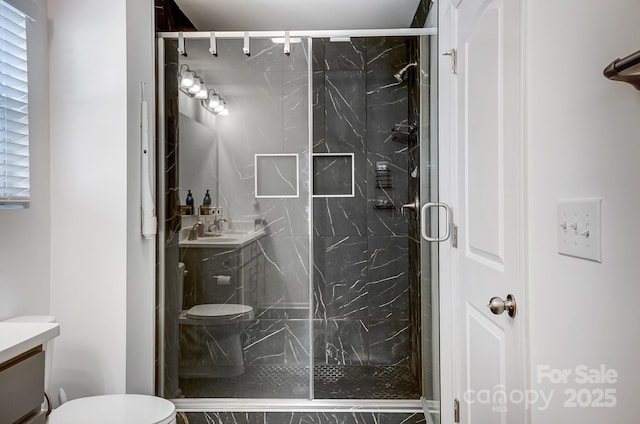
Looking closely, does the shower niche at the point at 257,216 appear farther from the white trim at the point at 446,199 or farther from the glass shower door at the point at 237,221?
the white trim at the point at 446,199

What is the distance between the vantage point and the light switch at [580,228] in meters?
0.84

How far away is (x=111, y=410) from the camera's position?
69.5 inches

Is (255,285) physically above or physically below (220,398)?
above

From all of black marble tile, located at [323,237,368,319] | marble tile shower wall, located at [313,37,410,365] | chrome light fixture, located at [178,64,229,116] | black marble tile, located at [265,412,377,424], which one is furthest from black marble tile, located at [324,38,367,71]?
black marble tile, located at [265,412,377,424]

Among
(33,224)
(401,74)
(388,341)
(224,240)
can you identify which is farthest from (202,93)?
(388,341)

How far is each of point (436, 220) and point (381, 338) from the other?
1095mm

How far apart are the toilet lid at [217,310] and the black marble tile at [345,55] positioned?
1552 millimetres

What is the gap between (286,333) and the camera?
268 cm

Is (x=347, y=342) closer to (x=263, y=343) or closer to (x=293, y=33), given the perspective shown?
(x=263, y=343)

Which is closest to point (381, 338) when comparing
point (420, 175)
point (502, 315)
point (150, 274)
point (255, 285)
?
point (255, 285)

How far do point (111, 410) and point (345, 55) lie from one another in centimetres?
228

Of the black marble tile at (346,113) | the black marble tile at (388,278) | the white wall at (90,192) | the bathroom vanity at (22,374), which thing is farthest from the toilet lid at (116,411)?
the black marble tile at (346,113)

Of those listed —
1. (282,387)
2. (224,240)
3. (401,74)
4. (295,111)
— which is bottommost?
(282,387)

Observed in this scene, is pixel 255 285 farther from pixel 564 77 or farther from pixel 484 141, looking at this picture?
pixel 564 77
